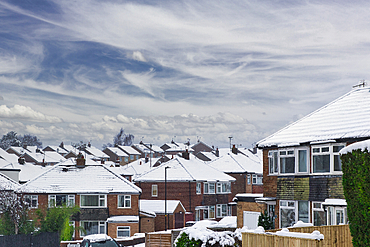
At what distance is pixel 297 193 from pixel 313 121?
4340 millimetres

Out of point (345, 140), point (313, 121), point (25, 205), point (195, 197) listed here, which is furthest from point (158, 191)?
point (345, 140)

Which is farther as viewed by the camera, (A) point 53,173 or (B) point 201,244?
(A) point 53,173

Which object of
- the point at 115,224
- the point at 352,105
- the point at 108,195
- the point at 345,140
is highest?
the point at 352,105

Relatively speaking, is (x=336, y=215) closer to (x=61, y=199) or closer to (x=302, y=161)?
(x=302, y=161)

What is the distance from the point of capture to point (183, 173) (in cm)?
5219

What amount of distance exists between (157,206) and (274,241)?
36.7m

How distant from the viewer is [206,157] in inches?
3851

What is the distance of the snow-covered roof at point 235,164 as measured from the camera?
61.7 meters

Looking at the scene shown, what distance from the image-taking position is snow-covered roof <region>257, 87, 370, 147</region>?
22.1 m

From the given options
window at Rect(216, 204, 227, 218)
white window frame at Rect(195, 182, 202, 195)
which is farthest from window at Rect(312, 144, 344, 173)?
window at Rect(216, 204, 227, 218)

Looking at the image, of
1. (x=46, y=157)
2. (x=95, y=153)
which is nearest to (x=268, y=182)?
(x=46, y=157)

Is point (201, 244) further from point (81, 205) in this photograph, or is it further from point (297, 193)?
point (81, 205)

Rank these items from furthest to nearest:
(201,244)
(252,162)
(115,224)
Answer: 1. (252,162)
2. (115,224)
3. (201,244)

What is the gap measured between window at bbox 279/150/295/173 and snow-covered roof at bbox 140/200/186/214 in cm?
2353
